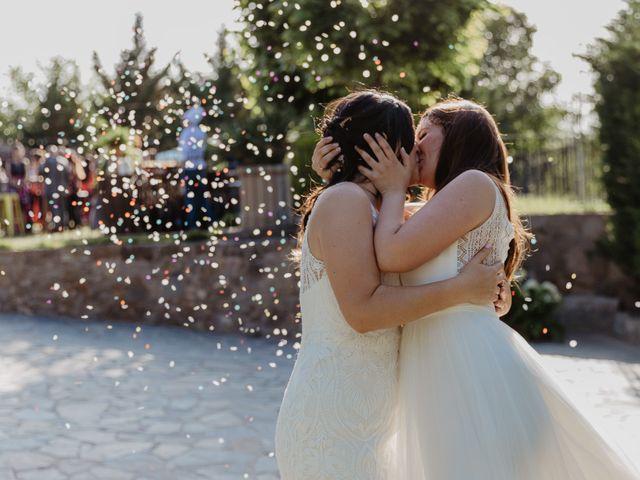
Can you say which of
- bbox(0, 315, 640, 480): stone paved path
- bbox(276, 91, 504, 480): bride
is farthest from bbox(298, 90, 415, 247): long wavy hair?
bbox(0, 315, 640, 480): stone paved path

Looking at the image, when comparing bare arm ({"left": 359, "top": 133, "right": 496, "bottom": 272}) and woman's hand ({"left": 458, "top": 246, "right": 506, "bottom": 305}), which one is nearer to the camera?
bare arm ({"left": 359, "top": 133, "right": 496, "bottom": 272})

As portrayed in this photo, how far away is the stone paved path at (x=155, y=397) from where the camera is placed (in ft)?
15.6

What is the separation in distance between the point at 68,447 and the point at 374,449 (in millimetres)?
3445

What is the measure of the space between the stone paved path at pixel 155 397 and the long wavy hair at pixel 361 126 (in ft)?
9.30

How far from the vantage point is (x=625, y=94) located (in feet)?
29.6

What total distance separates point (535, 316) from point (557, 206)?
294cm

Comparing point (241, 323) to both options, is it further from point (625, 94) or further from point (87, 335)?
point (625, 94)

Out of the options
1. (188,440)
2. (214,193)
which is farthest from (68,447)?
(214,193)

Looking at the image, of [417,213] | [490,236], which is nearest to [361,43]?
[490,236]

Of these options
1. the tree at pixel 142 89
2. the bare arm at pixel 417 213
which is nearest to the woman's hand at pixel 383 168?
the bare arm at pixel 417 213

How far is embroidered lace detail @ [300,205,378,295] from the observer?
6.72 ft

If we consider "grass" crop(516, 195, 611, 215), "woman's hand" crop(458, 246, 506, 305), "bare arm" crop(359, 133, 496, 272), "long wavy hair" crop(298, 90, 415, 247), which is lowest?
"grass" crop(516, 195, 611, 215)

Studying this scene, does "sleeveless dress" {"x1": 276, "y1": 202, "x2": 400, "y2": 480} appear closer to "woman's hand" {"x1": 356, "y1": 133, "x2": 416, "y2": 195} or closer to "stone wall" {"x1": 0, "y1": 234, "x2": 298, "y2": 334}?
"woman's hand" {"x1": 356, "y1": 133, "x2": 416, "y2": 195}

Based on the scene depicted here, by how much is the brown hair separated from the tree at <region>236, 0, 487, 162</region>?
6.25 metres
